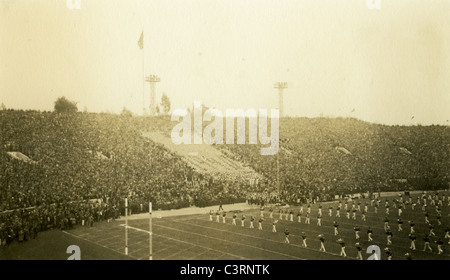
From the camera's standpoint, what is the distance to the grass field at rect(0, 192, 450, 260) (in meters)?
15.0

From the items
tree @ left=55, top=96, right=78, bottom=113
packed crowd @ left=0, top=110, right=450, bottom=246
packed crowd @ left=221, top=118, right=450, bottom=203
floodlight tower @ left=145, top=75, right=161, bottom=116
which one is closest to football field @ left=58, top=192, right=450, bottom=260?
packed crowd @ left=0, top=110, right=450, bottom=246

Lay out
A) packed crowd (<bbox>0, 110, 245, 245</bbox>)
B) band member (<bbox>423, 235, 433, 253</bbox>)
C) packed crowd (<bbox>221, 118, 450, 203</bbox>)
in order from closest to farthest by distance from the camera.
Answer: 1. band member (<bbox>423, 235, 433, 253</bbox>)
2. packed crowd (<bbox>0, 110, 245, 245</bbox>)
3. packed crowd (<bbox>221, 118, 450, 203</bbox>)

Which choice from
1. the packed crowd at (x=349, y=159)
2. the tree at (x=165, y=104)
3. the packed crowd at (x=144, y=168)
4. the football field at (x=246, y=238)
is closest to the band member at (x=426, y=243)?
the football field at (x=246, y=238)

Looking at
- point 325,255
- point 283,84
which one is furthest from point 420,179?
point 325,255

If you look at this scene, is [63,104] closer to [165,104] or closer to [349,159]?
[165,104]

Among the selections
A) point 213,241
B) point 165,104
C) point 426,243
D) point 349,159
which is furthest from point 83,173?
point 165,104

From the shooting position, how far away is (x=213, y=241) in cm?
1712

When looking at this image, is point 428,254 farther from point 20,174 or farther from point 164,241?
point 20,174

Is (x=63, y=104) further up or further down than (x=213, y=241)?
further up

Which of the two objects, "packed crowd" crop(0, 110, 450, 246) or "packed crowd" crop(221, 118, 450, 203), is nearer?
"packed crowd" crop(0, 110, 450, 246)

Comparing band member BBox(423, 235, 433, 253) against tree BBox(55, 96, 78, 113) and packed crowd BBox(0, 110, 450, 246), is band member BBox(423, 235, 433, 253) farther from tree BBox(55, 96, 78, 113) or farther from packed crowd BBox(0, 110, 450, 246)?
tree BBox(55, 96, 78, 113)

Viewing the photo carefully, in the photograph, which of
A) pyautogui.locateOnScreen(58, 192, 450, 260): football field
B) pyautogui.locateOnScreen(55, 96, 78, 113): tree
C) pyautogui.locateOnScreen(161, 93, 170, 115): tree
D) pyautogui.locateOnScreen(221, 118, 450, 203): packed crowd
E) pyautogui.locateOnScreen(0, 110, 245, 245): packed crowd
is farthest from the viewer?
pyautogui.locateOnScreen(161, 93, 170, 115): tree

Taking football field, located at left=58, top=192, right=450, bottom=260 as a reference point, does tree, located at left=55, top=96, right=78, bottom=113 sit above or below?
above
